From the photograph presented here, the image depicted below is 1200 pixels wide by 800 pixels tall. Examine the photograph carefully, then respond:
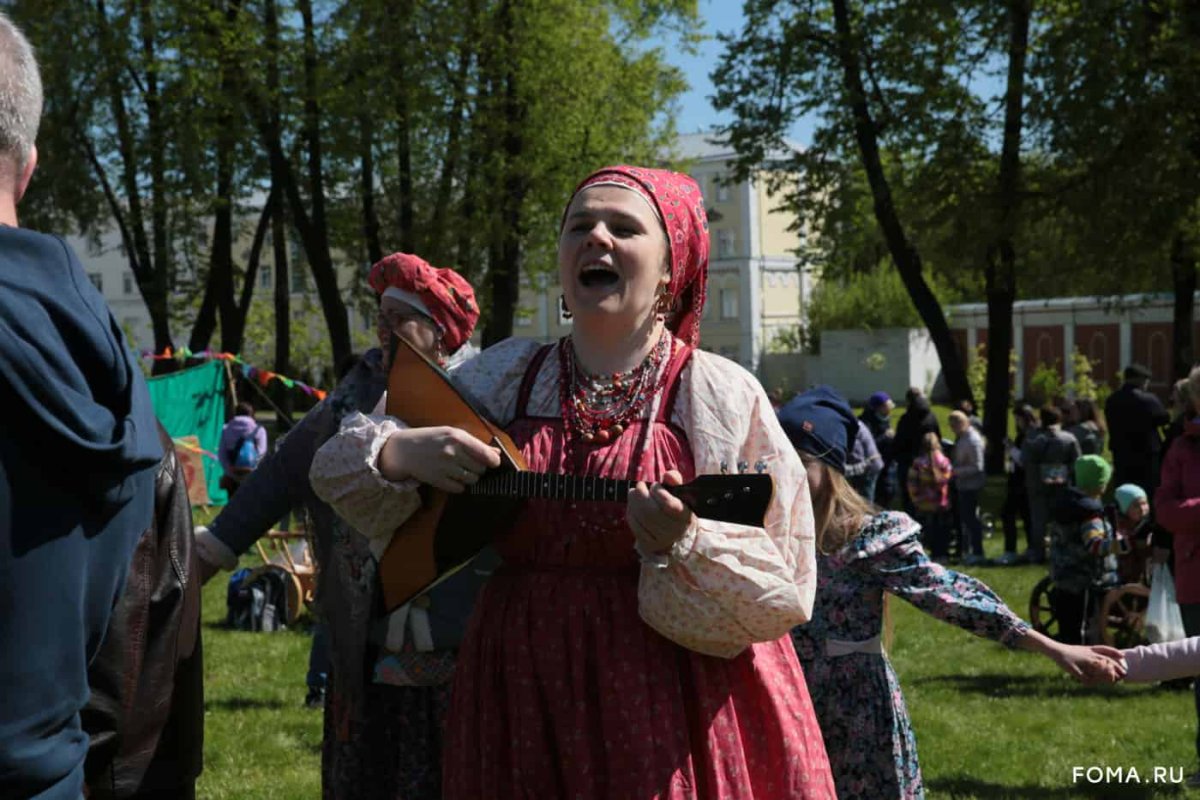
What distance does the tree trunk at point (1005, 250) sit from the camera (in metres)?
21.5

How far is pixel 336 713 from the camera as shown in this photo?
394cm

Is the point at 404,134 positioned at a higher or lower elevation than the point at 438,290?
higher

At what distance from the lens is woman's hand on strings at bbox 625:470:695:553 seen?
95.2 inches

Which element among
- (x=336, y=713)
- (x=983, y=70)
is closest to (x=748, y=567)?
(x=336, y=713)

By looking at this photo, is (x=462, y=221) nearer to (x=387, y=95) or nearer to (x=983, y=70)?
(x=387, y=95)

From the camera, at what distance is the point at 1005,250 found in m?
22.3

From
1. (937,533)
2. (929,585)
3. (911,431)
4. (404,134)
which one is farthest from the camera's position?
(404,134)

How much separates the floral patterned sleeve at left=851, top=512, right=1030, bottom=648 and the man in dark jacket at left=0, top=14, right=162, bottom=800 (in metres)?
2.54

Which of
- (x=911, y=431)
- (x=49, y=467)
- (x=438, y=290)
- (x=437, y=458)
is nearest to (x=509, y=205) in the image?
(x=911, y=431)

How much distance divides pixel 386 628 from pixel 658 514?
1597mm

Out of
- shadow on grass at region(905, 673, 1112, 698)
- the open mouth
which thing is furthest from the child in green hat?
the open mouth

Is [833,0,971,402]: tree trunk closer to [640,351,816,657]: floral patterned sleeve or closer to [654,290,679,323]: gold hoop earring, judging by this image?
[654,290,679,323]: gold hoop earring

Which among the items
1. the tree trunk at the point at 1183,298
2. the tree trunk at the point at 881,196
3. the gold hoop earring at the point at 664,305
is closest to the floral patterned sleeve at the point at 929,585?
the gold hoop earring at the point at 664,305

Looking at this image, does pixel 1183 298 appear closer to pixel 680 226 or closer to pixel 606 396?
pixel 680 226
